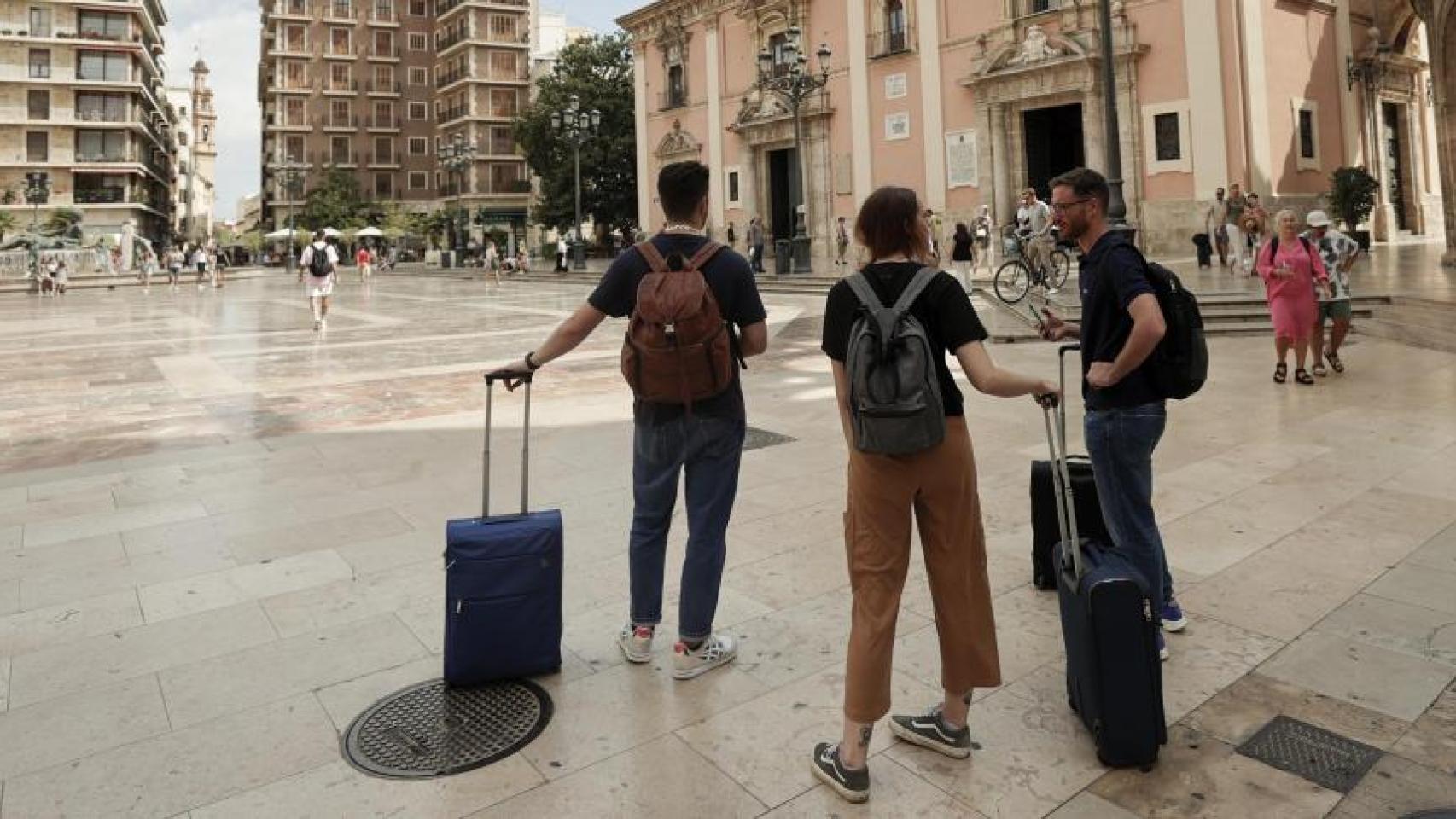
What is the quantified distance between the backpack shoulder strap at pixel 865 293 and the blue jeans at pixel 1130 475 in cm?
118

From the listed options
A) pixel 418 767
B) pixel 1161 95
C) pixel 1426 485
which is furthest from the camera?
pixel 1161 95

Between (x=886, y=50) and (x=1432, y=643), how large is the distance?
29.8 meters

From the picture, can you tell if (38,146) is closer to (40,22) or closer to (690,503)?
(40,22)

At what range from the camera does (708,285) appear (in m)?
3.08

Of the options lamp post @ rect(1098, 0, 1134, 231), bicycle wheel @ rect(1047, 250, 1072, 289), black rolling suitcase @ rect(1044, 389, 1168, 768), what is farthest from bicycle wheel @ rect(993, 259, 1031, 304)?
black rolling suitcase @ rect(1044, 389, 1168, 768)

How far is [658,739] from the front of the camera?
110 inches

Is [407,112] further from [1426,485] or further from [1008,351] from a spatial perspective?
[1426,485]

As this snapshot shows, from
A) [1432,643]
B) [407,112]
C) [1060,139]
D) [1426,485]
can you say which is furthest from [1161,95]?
[407,112]

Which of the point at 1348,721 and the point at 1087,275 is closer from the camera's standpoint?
the point at 1348,721

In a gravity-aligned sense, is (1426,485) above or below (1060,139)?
below

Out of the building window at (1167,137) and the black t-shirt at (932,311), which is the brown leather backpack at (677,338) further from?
the building window at (1167,137)

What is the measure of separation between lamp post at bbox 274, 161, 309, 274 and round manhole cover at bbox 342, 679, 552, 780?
54981 mm

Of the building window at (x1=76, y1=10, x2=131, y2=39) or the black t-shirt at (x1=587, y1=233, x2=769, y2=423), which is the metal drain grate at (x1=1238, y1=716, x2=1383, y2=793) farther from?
the building window at (x1=76, y1=10, x2=131, y2=39)

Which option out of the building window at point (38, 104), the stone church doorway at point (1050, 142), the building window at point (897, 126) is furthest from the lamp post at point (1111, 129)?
the building window at point (38, 104)
